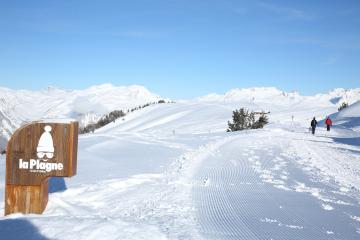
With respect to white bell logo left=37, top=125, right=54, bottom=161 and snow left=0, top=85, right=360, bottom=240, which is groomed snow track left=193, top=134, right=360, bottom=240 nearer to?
snow left=0, top=85, right=360, bottom=240

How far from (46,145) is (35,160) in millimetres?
359

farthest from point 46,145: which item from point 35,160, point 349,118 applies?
point 349,118

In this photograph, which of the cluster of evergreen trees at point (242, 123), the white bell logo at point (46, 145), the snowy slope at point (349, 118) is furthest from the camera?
the snowy slope at point (349, 118)

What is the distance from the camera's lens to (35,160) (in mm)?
8680

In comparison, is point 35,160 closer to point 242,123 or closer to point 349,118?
point 242,123

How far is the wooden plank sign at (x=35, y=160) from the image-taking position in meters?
8.63

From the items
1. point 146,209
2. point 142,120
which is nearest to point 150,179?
point 146,209

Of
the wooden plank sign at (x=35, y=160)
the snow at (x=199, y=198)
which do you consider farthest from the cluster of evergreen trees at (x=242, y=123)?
the wooden plank sign at (x=35, y=160)

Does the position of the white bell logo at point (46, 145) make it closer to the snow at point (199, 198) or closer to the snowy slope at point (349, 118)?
the snow at point (199, 198)

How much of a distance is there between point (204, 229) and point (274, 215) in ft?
5.89

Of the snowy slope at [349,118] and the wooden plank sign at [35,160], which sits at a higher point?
the snowy slope at [349,118]

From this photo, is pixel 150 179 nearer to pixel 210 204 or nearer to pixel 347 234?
pixel 210 204

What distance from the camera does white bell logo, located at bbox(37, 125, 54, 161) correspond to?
862 cm

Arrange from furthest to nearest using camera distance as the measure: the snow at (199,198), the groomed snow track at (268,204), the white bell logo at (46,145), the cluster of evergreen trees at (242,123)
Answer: the cluster of evergreen trees at (242,123) < the white bell logo at (46,145) < the groomed snow track at (268,204) < the snow at (199,198)
